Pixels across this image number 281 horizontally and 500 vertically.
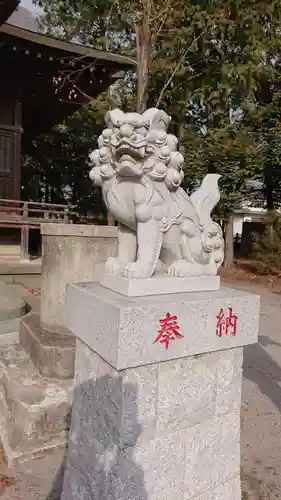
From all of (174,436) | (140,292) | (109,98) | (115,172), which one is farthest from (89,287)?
(109,98)

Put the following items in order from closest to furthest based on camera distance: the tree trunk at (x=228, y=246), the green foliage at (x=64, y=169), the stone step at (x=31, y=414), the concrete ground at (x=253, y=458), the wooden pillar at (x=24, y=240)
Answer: the concrete ground at (x=253, y=458) < the stone step at (x=31, y=414) < the wooden pillar at (x=24, y=240) < the tree trunk at (x=228, y=246) < the green foliage at (x=64, y=169)

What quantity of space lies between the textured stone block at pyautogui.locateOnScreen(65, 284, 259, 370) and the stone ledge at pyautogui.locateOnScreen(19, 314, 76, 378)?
129 cm

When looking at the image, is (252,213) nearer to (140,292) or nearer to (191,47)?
(191,47)

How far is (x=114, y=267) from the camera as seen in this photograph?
72.8 inches

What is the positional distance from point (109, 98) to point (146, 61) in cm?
180

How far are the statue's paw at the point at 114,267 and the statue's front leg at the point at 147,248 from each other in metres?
0.11

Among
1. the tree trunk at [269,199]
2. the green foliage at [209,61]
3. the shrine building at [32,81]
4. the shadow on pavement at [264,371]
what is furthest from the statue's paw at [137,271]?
the tree trunk at [269,199]

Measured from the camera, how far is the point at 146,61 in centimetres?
848

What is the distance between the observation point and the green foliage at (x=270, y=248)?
1110cm

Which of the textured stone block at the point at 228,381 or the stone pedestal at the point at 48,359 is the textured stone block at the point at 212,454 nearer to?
the textured stone block at the point at 228,381

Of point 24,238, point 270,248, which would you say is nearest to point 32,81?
point 24,238

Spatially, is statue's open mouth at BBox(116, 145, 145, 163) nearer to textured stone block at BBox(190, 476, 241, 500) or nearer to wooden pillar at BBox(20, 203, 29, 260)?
textured stone block at BBox(190, 476, 241, 500)

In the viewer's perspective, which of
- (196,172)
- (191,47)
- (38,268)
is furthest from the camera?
(196,172)

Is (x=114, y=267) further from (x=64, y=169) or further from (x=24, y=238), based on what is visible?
(x=64, y=169)
